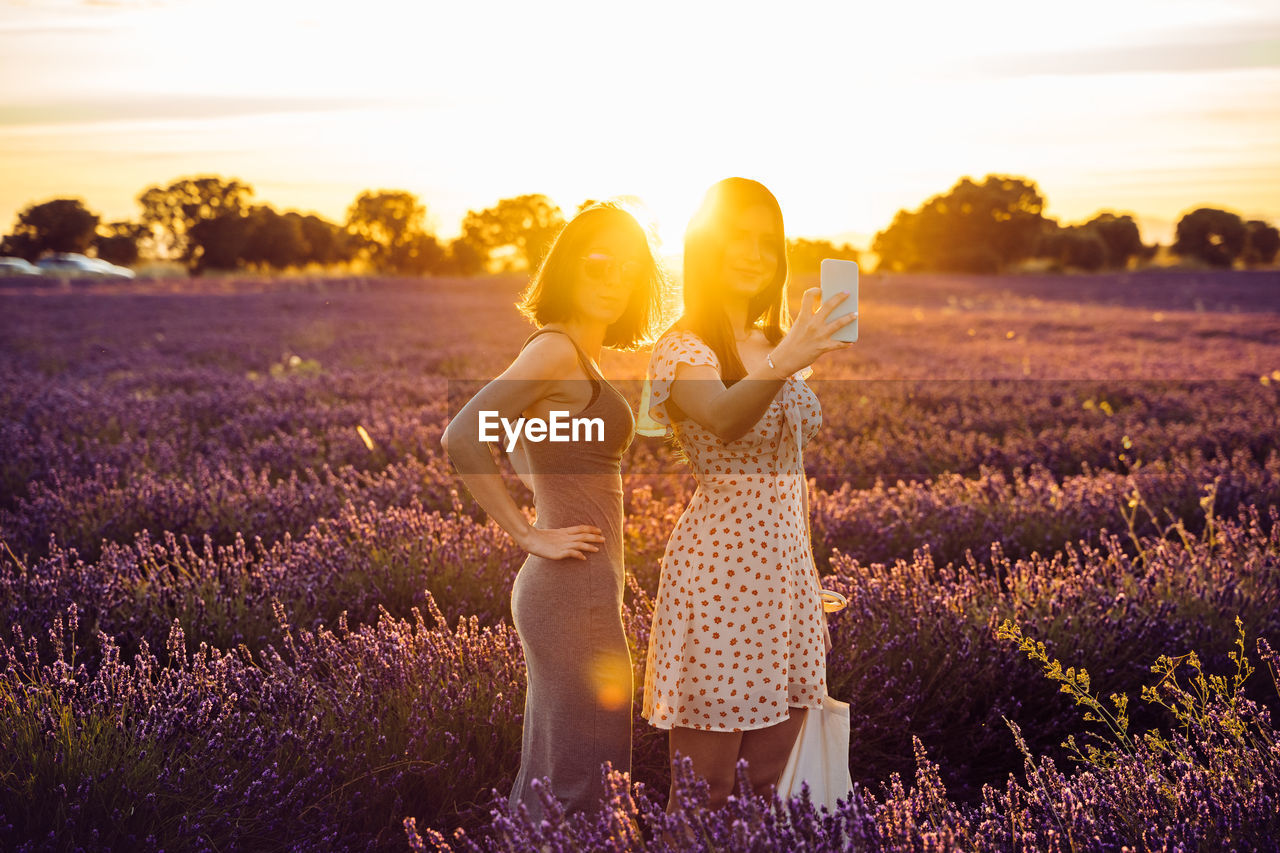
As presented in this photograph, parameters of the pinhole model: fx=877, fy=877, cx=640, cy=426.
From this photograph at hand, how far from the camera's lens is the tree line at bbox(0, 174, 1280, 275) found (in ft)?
201

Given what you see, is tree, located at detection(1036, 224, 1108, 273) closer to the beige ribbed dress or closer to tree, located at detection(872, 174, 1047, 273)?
tree, located at detection(872, 174, 1047, 273)

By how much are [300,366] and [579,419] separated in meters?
9.42

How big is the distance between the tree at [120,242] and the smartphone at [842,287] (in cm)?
9123

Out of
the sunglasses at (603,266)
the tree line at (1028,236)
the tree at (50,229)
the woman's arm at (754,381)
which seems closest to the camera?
the woman's arm at (754,381)

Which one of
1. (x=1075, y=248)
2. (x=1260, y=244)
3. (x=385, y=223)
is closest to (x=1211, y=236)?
(x=1260, y=244)

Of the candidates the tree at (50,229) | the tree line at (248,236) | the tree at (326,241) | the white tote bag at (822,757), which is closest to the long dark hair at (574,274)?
the white tote bag at (822,757)

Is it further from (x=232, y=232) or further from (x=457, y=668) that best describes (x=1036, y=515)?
(x=232, y=232)

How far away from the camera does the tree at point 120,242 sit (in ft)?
257

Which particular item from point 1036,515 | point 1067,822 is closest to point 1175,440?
point 1036,515

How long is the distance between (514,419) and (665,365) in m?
0.37

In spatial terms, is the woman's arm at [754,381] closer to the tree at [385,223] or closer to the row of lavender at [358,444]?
the row of lavender at [358,444]

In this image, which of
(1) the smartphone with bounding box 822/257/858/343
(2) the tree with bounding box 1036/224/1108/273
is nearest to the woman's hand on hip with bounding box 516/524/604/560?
(1) the smartphone with bounding box 822/257/858/343

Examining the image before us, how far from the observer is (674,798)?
2.07m

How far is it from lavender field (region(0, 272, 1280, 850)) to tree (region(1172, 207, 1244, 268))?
65957 mm
